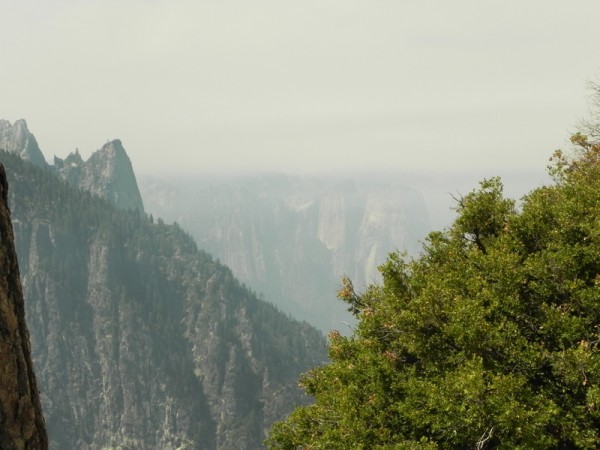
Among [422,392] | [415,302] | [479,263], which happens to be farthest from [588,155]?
[422,392]

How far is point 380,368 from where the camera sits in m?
28.3

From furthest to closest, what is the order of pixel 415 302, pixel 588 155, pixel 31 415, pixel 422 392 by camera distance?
pixel 588 155 < pixel 415 302 < pixel 422 392 < pixel 31 415

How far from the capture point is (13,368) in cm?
1253

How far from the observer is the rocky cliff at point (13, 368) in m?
12.3

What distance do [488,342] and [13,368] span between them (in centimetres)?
1720

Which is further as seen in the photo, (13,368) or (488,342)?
(488,342)

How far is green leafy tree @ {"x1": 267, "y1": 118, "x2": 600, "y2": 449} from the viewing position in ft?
69.8

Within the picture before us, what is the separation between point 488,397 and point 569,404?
11.9 feet

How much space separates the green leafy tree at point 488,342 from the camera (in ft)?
69.8

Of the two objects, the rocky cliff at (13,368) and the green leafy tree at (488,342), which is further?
the green leafy tree at (488,342)

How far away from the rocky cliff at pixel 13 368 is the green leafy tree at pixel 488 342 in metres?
14.1

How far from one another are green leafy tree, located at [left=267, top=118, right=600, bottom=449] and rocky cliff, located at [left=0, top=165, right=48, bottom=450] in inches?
557

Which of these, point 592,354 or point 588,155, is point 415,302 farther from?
point 588,155

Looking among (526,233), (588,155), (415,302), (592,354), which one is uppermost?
(588,155)
